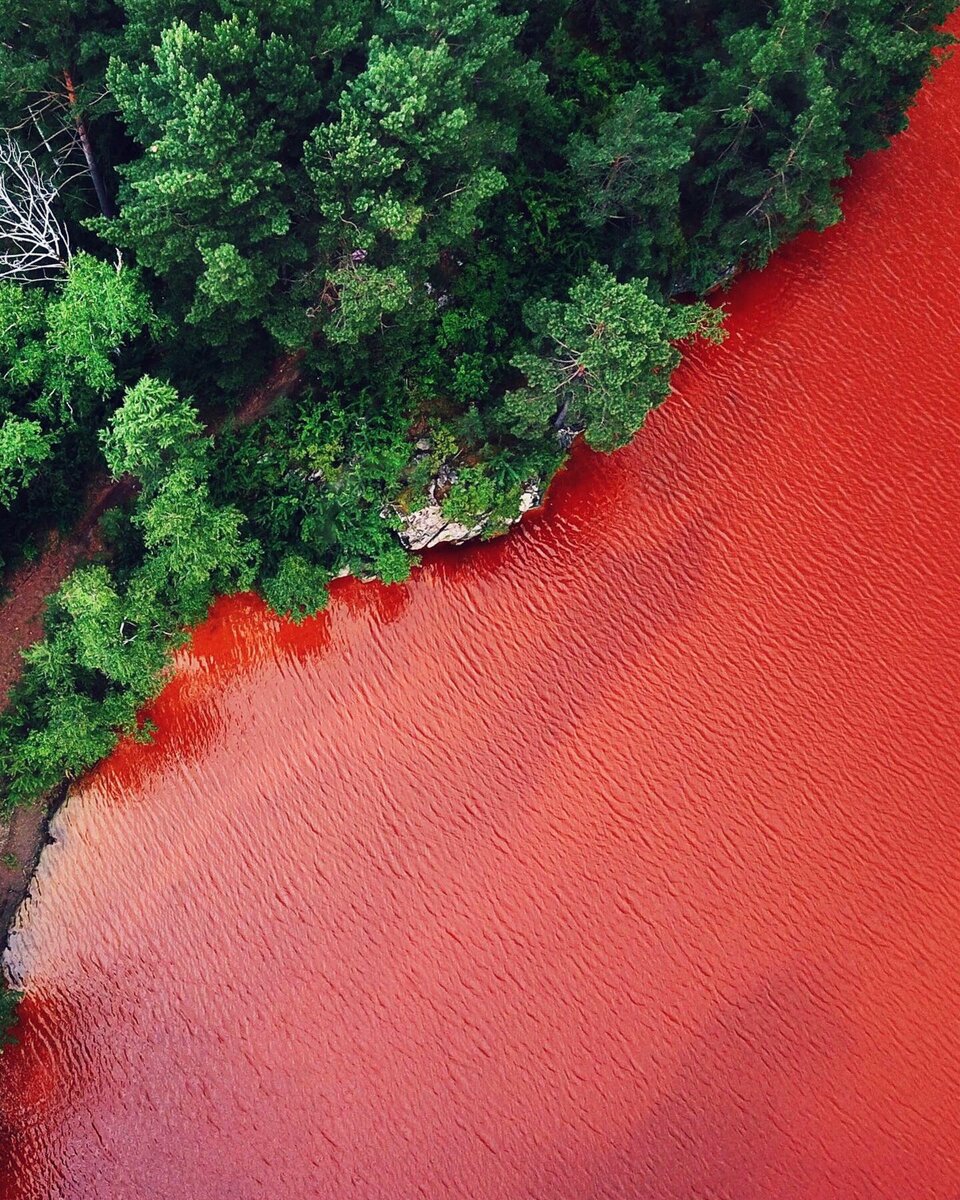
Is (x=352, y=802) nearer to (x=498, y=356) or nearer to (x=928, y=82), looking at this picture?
(x=498, y=356)

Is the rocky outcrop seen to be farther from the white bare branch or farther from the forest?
the white bare branch

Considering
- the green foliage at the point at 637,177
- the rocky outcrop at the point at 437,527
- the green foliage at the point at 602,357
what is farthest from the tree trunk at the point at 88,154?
the green foliage at the point at 637,177

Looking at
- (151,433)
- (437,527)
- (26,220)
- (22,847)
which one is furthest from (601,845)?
(26,220)

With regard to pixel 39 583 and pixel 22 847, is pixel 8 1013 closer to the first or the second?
pixel 22 847

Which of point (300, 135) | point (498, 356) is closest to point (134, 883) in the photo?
point (498, 356)

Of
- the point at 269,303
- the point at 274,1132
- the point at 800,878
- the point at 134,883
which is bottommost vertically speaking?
the point at 800,878

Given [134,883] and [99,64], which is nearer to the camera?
[99,64]
